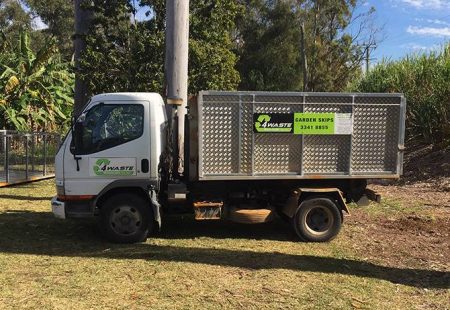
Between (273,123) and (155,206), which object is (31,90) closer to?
(155,206)

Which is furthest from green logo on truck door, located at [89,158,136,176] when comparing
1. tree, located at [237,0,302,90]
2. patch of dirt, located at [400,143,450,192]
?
tree, located at [237,0,302,90]

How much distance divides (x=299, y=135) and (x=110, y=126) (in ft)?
9.14

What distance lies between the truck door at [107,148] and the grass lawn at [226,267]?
39.6 inches

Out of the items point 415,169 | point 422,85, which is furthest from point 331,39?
point 415,169

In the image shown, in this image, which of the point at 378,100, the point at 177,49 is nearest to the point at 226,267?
the point at 378,100

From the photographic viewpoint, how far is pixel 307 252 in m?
7.64

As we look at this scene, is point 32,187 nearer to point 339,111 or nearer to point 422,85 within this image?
point 339,111

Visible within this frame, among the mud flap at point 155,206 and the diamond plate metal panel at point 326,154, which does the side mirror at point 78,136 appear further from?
the diamond plate metal panel at point 326,154

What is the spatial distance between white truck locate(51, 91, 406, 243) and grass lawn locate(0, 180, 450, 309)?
1.72 ft

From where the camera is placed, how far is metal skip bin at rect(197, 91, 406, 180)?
779cm

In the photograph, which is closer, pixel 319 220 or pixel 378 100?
pixel 378 100

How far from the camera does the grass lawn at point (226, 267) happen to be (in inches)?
224

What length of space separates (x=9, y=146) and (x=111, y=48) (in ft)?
12.2

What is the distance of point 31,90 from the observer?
21781mm
